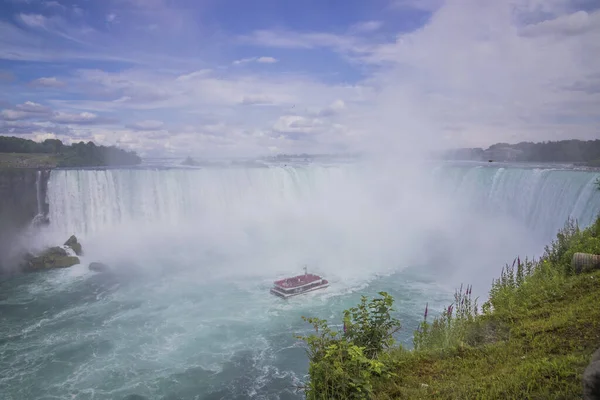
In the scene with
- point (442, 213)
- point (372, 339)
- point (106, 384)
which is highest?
point (372, 339)

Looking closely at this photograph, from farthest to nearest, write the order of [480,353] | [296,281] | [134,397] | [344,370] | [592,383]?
[296,281] < [134,397] < [480,353] < [344,370] < [592,383]

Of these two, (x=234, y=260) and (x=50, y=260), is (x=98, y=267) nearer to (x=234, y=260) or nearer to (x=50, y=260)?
(x=50, y=260)

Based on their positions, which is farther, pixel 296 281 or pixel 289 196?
pixel 289 196

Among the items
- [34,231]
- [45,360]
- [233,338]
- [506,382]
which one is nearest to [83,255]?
[34,231]

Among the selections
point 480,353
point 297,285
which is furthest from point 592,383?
point 297,285

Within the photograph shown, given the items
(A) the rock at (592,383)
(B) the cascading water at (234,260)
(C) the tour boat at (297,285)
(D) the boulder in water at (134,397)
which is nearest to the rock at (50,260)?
(B) the cascading water at (234,260)

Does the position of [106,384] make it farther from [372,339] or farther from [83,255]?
[83,255]
